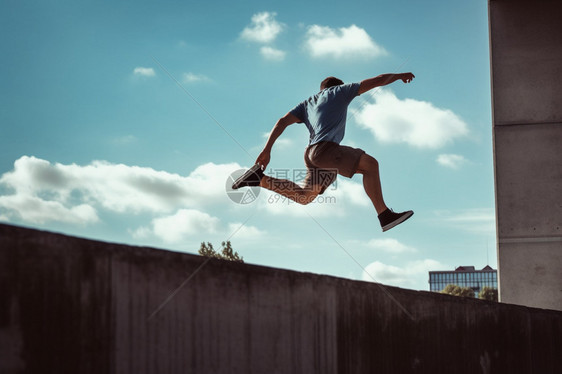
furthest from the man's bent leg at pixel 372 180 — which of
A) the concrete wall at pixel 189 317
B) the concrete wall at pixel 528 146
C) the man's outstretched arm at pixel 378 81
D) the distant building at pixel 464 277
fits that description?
the distant building at pixel 464 277

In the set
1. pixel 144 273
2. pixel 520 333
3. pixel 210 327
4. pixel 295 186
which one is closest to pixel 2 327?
pixel 144 273

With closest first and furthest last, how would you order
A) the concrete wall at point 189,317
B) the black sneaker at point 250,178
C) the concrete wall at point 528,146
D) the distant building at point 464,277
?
the concrete wall at point 189,317 → the black sneaker at point 250,178 → the concrete wall at point 528,146 → the distant building at point 464,277

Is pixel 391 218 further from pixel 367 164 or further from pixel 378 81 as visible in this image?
pixel 378 81

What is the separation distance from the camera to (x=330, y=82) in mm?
6191

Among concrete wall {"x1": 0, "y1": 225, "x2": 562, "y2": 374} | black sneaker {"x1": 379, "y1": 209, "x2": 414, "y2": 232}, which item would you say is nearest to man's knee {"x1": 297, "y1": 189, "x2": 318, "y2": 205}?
black sneaker {"x1": 379, "y1": 209, "x2": 414, "y2": 232}

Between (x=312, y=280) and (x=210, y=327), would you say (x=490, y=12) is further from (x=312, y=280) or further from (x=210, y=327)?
(x=210, y=327)

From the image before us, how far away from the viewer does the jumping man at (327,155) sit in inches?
232

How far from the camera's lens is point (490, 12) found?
335 inches

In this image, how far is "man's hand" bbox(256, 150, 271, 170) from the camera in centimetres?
598

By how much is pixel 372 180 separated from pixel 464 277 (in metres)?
170

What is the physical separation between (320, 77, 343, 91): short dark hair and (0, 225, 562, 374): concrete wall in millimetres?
2527

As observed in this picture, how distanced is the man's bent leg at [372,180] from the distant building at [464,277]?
536ft

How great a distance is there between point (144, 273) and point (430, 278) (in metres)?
172

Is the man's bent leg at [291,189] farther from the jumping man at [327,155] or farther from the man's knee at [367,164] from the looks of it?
the man's knee at [367,164]
